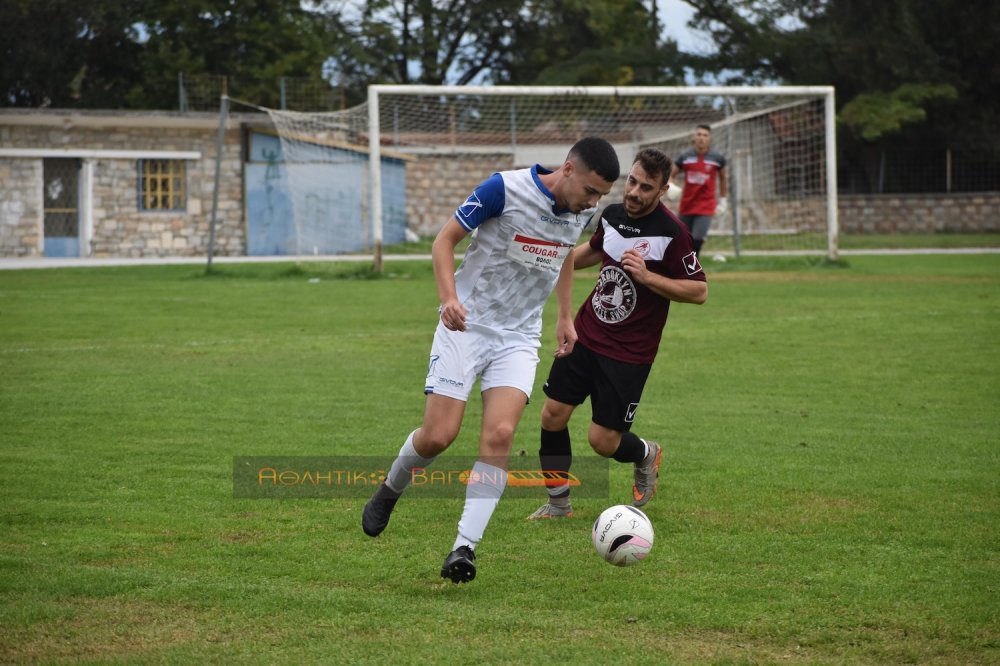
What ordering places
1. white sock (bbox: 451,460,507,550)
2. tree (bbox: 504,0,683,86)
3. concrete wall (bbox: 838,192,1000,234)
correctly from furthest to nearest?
tree (bbox: 504,0,683,86)
concrete wall (bbox: 838,192,1000,234)
white sock (bbox: 451,460,507,550)

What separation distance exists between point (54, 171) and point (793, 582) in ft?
103

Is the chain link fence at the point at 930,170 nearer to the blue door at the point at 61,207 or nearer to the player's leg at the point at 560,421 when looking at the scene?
→ the blue door at the point at 61,207

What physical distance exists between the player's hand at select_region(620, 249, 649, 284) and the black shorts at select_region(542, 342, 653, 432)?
53 cm

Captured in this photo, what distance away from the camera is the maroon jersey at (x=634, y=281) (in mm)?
6297

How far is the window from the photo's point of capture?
34.1 m

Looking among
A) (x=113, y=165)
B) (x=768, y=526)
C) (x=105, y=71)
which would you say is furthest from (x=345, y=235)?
(x=768, y=526)

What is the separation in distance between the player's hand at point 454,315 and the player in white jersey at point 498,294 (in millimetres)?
121

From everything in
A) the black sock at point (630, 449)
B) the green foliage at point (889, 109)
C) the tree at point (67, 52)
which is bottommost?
the black sock at point (630, 449)

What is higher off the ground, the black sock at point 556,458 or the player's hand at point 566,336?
the player's hand at point 566,336

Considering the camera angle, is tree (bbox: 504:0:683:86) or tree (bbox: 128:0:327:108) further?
tree (bbox: 504:0:683:86)

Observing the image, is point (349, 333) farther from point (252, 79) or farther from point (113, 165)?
point (252, 79)

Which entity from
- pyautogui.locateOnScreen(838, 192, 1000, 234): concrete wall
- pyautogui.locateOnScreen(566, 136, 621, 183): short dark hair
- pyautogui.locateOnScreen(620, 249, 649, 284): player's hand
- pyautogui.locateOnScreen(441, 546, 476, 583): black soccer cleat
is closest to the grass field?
pyautogui.locateOnScreen(441, 546, 476, 583): black soccer cleat

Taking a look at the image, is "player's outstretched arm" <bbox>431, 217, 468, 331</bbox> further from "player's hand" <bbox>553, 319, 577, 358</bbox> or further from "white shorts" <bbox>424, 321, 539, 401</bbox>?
"player's hand" <bbox>553, 319, 577, 358</bbox>

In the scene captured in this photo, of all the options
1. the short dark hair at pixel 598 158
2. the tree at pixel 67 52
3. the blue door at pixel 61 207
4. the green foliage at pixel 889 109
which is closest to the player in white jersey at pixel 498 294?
the short dark hair at pixel 598 158
